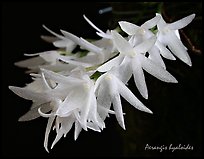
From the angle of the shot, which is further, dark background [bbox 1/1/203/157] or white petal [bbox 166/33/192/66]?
dark background [bbox 1/1/203/157]

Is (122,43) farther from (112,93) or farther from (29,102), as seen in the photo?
(29,102)

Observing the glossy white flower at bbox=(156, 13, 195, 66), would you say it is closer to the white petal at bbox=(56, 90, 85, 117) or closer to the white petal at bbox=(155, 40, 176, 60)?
the white petal at bbox=(155, 40, 176, 60)

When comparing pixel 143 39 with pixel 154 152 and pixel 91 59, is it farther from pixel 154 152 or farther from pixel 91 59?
pixel 154 152

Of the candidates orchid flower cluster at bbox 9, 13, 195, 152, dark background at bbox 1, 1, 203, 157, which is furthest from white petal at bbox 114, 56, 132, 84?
dark background at bbox 1, 1, 203, 157

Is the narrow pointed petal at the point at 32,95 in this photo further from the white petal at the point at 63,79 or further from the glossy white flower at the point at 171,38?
the glossy white flower at the point at 171,38

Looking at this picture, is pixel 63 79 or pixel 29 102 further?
pixel 29 102

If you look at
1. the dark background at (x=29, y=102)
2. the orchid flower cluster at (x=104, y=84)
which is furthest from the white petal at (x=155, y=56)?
the dark background at (x=29, y=102)

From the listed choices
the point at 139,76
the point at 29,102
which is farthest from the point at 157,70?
the point at 29,102
